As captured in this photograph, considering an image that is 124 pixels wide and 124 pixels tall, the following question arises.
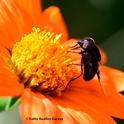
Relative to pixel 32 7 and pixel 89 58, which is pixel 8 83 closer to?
pixel 89 58

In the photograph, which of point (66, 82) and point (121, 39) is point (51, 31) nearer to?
point (66, 82)

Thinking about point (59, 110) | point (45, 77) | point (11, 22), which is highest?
point (11, 22)

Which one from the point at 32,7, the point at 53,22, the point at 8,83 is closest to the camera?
the point at 8,83

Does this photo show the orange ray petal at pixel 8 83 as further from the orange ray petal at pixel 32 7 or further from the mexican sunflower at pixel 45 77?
the orange ray petal at pixel 32 7

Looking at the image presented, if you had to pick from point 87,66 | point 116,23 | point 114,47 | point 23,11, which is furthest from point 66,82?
point 116,23

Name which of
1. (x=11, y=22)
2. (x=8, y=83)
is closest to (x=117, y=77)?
(x=11, y=22)

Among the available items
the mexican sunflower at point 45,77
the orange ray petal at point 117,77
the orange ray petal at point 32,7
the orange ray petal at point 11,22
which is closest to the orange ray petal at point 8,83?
the mexican sunflower at point 45,77
